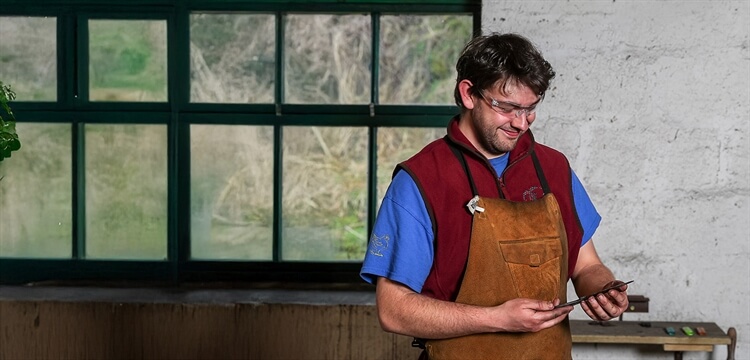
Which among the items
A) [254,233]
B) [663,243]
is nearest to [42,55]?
[254,233]

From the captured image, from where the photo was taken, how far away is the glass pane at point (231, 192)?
4.06 m

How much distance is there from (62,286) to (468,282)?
2.18 meters

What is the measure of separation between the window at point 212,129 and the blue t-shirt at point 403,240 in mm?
1599

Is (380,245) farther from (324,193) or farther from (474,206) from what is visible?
(324,193)

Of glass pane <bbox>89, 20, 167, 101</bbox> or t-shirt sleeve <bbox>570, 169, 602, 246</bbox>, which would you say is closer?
t-shirt sleeve <bbox>570, 169, 602, 246</bbox>

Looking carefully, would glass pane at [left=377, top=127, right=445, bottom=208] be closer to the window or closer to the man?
the window

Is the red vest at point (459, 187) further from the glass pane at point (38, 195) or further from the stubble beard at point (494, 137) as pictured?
the glass pane at point (38, 195)

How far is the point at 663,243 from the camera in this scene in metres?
3.80

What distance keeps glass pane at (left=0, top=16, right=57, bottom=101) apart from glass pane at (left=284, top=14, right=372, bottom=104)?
2.89 feet

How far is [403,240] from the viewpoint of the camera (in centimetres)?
240

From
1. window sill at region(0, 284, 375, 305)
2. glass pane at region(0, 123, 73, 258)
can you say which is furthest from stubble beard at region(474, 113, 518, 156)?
glass pane at region(0, 123, 73, 258)

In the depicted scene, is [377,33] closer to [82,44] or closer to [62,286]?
[82,44]

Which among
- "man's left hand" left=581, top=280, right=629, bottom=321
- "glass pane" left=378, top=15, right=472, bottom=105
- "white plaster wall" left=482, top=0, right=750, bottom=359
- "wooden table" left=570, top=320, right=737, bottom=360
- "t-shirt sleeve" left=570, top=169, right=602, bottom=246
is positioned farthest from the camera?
"glass pane" left=378, top=15, right=472, bottom=105

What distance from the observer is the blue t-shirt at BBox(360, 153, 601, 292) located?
2400mm
